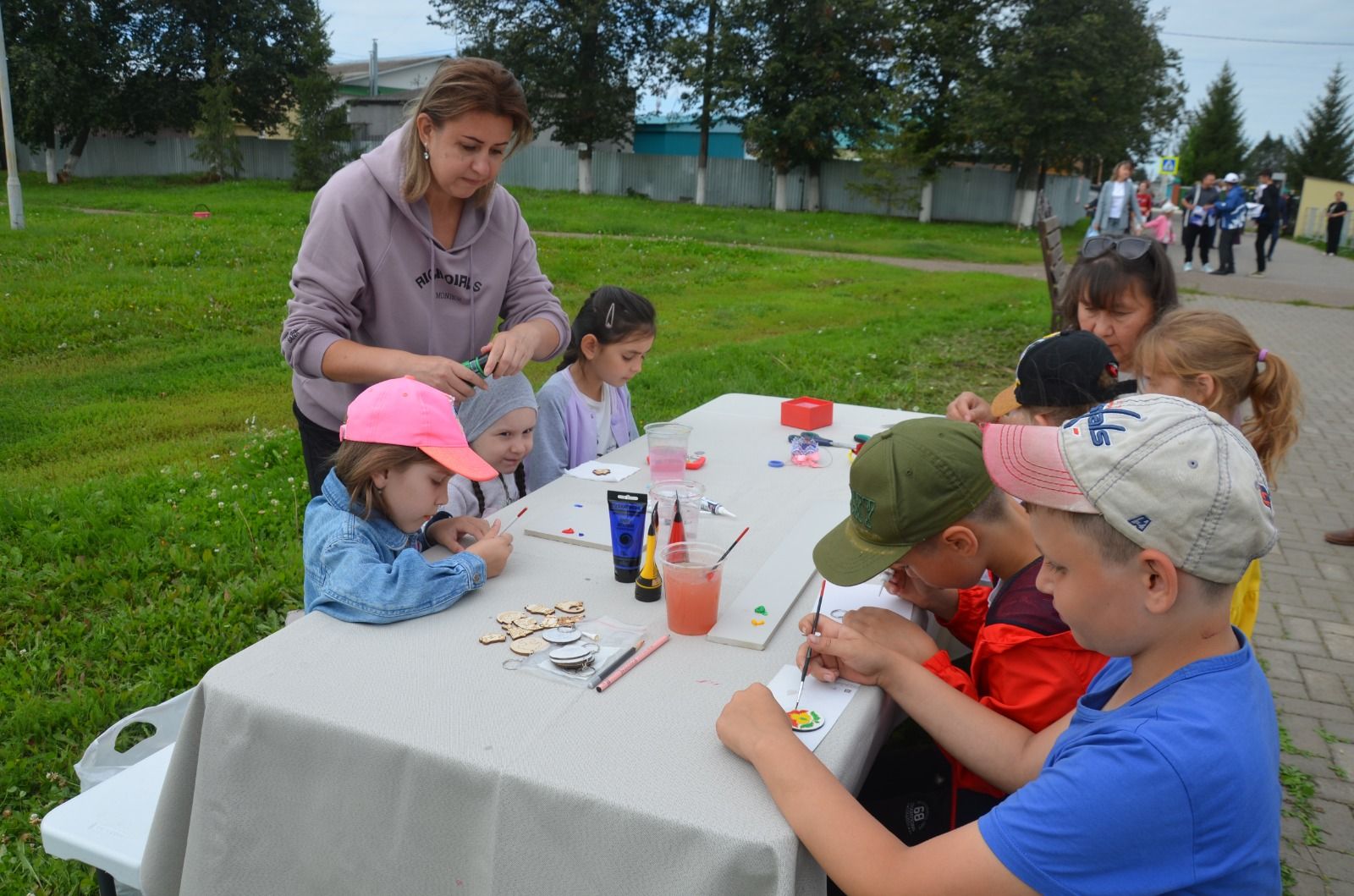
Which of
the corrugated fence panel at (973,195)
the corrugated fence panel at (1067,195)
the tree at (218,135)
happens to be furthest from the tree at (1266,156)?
the tree at (218,135)

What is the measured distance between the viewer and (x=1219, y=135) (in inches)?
2514

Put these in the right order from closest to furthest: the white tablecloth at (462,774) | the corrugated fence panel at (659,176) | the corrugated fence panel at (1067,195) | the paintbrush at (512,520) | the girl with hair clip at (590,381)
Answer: the white tablecloth at (462,774), the paintbrush at (512,520), the girl with hair clip at (590,381), the corrugated fence panel at (659,176), the corrugated fence panel at (1067,195)

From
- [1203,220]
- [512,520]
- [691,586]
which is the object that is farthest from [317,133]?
[691,586]

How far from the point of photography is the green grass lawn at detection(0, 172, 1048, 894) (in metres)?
3.45

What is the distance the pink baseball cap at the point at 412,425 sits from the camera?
87.1 inches

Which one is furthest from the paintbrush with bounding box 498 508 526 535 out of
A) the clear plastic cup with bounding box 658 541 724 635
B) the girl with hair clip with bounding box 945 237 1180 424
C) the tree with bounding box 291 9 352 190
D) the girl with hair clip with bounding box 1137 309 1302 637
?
the tree with bounding box 291 9 352 190

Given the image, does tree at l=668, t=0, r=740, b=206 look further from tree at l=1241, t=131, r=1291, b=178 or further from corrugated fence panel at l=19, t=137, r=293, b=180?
tree at l=1241, t=131, r=1291, b=178

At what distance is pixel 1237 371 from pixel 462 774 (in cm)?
257

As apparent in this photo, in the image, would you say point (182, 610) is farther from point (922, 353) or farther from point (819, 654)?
point (922, 353)

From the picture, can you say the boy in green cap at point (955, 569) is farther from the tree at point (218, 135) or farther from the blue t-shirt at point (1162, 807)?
the tree at point (218, 135)

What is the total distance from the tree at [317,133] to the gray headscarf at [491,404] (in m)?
22.8

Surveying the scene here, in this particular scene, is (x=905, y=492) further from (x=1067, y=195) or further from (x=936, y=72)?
(x=1067, y=195)

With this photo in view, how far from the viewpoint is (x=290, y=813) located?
5.64 feet

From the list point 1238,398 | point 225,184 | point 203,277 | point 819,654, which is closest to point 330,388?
point 819,654
